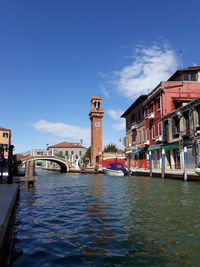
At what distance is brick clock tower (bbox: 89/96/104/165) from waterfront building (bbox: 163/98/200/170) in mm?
29784

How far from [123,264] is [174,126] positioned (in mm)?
24910

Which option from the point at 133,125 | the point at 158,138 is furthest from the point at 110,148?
the point at 158,138

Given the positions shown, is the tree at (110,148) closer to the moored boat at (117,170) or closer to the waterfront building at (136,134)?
the waterfront building at (136,134)

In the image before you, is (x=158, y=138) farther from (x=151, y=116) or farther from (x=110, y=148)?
(x=110, y=148)

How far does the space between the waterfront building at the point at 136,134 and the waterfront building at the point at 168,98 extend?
2.56 m

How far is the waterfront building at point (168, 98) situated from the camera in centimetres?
2991

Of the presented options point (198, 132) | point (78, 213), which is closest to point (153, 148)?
point (198, 132)

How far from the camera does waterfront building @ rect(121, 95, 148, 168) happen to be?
3695 cm

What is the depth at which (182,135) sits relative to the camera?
2530 centimetres

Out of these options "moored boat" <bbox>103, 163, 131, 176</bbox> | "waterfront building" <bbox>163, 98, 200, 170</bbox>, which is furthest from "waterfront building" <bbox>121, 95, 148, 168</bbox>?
"waterfront building" <bbox>163, 98, 200, 170</bbox>

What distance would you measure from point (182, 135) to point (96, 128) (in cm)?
3554

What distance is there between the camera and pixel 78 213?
7793 mm

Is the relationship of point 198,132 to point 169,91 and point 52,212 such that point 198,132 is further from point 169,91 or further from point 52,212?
point 52,212

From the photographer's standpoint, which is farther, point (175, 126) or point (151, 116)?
point (151, 116)
